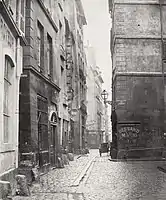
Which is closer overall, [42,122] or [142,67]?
[42,122]

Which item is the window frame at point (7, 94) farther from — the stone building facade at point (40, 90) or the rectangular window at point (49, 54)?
the rectangular window at point (49, 54)

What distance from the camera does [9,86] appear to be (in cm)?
796

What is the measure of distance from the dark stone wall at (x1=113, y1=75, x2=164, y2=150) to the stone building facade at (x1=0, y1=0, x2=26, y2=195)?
11965mm

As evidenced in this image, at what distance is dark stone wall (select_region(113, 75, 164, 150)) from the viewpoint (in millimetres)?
19781

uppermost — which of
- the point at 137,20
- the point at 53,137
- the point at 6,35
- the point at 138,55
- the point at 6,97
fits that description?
the point at 137,20

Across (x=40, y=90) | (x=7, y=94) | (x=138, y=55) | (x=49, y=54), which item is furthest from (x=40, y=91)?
(x=138, y=55)

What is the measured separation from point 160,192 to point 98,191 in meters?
1.36

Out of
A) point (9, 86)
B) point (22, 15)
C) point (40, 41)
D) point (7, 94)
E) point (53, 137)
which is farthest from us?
point (53, 137)

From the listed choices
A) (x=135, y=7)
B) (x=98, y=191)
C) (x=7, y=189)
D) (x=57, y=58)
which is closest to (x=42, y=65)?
(x=57, y=58)

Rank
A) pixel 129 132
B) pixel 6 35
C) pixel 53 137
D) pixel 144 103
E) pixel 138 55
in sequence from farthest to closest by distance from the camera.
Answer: pixel 138 55
pixel 144 103
pixel 129 132
pixel 53 137
pixel 6 35

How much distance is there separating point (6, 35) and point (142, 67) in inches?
553

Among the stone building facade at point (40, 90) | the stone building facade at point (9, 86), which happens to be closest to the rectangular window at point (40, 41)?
the stone building facade at point (40, 90)

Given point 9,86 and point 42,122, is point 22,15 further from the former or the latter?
point 42,122

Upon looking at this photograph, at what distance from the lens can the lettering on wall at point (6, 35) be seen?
271 inches
